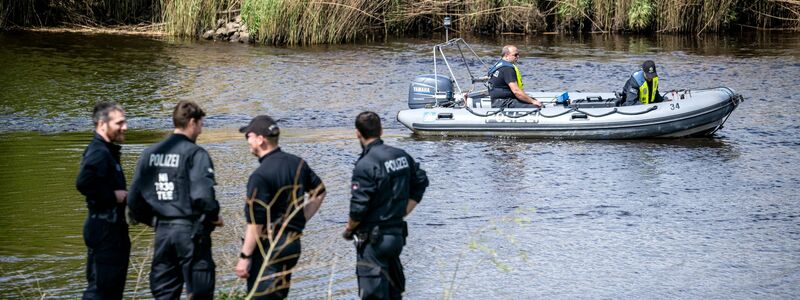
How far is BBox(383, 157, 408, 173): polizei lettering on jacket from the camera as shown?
6516mm

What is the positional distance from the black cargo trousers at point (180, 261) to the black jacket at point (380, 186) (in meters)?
0.86

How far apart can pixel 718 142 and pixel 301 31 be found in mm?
11720

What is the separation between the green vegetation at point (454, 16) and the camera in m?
24.7

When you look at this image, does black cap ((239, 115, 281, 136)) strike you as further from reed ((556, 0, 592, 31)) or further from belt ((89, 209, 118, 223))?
reed ((556, 0, 592, 31))

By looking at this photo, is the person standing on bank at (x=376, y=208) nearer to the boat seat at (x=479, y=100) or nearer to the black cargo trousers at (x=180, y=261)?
the black cargo trousers at (x=180, y=261)

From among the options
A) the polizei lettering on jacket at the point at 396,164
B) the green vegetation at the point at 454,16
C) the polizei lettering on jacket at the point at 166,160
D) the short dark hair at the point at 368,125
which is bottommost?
the polizei lettering on jacket at the point at 396,164

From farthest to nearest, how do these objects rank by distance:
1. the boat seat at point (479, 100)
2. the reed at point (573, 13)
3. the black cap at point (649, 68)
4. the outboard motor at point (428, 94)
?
1. the reed at point (573, 13)
2. the outboard motor at point (428, 94)
3. the boat seat at point (479, 100)
4. the black cap at point (649, 68)

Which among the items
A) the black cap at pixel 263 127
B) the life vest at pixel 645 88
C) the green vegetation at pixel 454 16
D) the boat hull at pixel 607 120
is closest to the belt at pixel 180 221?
the black cap at pixel 263 127

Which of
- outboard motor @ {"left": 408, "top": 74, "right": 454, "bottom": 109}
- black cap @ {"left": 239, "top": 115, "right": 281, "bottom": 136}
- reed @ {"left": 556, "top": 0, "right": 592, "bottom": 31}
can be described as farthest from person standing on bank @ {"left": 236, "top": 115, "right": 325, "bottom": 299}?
reed @ {"left": 556, "top": 0, "right": 592, "bottom": 31}

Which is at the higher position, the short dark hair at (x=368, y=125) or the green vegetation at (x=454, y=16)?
the green vegetation at (x=454, y=16)

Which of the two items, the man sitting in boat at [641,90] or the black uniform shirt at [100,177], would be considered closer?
the black uniform shirt at [100,177]

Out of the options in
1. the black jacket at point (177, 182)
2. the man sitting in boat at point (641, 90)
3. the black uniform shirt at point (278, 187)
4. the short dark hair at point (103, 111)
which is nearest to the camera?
the black uniform shirt at point (278, 187)

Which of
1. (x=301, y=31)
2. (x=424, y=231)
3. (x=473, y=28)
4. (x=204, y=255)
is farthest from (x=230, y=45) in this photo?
(x=204, y=255)

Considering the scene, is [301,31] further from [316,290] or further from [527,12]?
[316,290]
